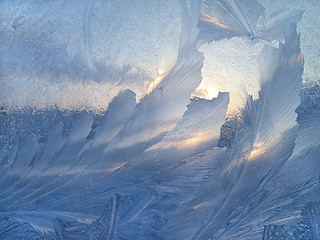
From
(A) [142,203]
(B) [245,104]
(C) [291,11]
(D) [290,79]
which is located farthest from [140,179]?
(C) [291,11]

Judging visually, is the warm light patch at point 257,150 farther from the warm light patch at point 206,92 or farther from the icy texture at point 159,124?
the warm light patch at point 206,92

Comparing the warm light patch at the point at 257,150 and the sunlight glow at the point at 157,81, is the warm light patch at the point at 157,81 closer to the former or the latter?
the sunlight glow at the point at 157,81

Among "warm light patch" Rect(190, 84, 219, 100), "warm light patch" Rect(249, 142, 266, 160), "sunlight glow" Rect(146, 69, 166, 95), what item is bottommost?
"warm light patch" Rect(249, 142, 266, 160)

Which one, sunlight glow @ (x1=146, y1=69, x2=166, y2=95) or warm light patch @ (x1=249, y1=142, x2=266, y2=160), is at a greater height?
sunlight glow @ (x1=146, y1=69, x2=166, y2=95)

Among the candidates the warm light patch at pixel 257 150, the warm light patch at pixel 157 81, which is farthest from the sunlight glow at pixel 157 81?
the warm light patch at pixel 257 150

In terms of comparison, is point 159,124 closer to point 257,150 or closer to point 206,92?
point 206,92

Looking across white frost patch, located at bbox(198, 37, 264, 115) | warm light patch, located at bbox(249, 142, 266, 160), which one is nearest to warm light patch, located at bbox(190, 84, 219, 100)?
white frost patch, located at bbox(198, 37, 264, 115)

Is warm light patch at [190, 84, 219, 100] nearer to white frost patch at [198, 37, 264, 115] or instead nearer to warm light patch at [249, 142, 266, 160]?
white frost patch at [198, 37, 264, 115]

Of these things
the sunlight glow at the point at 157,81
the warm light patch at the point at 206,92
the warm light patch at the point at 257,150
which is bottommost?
the warm light patch at the point at 257,150

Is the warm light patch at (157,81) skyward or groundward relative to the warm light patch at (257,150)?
skyward
